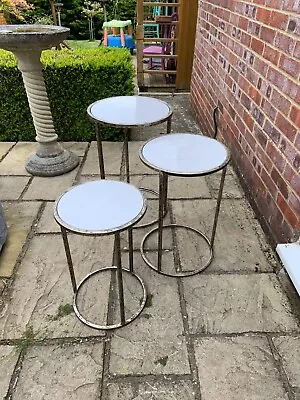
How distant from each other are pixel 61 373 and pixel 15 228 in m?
1.06

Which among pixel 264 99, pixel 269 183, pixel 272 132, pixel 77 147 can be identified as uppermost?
pixel 264 99

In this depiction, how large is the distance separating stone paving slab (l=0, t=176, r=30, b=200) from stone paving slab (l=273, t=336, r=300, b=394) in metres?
1.93

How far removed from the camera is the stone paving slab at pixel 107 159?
2.81m

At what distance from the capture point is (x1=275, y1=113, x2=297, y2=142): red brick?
1673 millimetres

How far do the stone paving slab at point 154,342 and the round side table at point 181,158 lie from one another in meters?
0.21

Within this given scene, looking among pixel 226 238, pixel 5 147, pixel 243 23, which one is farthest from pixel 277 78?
pixel 5 147

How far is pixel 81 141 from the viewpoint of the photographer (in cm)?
332

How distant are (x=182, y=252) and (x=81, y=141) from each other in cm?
183

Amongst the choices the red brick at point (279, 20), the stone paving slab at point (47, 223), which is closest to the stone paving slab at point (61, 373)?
the stone paving slab at point (47, 223)

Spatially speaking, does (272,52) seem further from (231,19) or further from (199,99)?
A: (199,99)

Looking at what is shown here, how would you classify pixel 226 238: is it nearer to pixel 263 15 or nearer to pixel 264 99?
pixel 264 99

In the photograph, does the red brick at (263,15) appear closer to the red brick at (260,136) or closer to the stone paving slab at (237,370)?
the red brick at (260,136)

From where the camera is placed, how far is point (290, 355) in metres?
1.44

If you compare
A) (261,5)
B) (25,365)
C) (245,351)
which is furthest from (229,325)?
(261,5)
